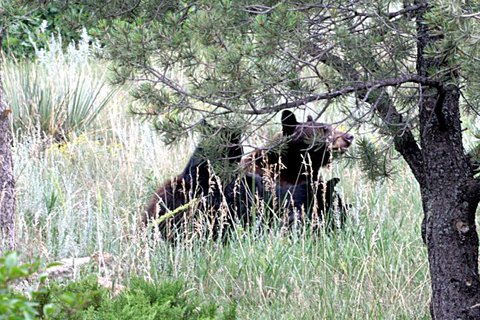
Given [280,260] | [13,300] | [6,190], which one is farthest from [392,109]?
[13,300]

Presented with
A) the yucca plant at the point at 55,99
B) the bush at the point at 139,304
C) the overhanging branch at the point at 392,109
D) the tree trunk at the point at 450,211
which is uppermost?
the yucca plant at the point at 55,99

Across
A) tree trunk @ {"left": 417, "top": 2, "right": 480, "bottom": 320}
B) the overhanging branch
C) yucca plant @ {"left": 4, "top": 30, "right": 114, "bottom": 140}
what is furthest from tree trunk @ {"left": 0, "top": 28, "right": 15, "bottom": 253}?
yucca plant @ {"left": 4, "top": 30, "right": 114, "bottom": 140}

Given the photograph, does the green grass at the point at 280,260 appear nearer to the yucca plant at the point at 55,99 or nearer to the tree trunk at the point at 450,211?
the tree trunk at the point at 450,211

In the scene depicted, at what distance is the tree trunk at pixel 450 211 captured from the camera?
13.7 feet

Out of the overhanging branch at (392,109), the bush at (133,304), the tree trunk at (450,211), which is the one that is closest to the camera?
the bush at (133,304)

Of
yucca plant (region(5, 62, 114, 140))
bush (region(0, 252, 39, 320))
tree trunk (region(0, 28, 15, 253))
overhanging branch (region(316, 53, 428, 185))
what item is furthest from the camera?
yucca plant (region(5, 62, 114, 140))

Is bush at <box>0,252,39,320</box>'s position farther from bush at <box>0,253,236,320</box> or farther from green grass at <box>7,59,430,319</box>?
green grass at <box>7,59,430,319</box>

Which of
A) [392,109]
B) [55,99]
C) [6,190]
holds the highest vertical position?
[55,99]

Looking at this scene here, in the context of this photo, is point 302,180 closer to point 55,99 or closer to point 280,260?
point 280,260

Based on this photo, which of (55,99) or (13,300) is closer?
(13,300)

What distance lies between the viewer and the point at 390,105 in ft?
13.0

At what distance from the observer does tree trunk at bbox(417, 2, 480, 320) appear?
4.17m

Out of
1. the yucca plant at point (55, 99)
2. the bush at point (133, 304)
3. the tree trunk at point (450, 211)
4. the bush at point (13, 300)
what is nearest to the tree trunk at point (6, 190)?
the bush at point (133, 304)

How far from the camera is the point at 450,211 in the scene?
4180 mm
